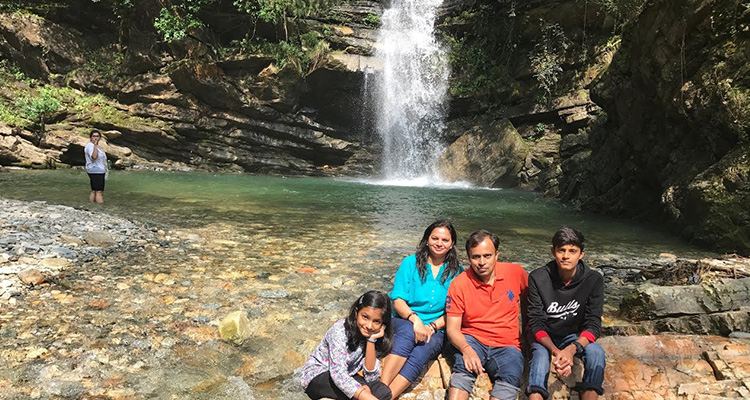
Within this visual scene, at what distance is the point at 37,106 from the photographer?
19.1 m

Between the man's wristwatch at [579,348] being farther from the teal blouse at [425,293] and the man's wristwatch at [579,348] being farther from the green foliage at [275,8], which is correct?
the green foliage at [275,8]

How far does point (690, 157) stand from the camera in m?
9.98

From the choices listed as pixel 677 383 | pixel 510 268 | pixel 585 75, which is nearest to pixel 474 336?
pixel 510 268

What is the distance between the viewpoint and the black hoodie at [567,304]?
315cm

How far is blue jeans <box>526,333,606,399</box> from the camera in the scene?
9.29 ft

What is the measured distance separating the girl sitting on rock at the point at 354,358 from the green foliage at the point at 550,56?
804 inches

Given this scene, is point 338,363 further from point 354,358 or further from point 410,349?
point 410,349

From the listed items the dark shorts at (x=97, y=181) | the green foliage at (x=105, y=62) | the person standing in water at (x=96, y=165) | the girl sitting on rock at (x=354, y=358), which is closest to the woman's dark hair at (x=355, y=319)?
the girl sitting on rock at (x=354, y=358)

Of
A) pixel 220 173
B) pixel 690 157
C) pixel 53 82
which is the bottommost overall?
pixel 220 173

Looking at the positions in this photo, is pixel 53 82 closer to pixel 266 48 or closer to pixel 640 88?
pixel 266 48

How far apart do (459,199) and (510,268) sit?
11988 mm

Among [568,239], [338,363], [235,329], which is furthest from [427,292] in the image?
[235,329]

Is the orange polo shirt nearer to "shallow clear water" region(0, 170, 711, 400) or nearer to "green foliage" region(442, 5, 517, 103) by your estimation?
"shallow clear water" region(0, 170, 711, 400)

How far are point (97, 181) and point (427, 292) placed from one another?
970 centimetres
